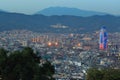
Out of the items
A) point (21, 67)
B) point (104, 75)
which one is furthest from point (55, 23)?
point (21, 67)

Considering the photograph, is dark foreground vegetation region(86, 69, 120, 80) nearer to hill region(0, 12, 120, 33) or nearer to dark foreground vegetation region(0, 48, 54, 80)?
dark foreground vegetation region(0, 48, 54, 80)

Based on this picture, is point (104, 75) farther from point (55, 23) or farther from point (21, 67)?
point (55, 23)

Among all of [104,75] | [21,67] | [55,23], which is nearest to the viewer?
[21,67]

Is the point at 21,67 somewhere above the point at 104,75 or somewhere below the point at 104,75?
above

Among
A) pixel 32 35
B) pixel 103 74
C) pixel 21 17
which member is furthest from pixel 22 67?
pixel 21 17

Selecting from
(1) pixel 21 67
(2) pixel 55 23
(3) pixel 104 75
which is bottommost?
(3) pixel 104 75

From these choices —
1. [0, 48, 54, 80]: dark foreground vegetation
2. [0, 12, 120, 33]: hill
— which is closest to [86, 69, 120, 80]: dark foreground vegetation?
[0, 48, 54, 80]: dark foreground vegetation

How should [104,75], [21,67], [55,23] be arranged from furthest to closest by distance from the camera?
1. [55,23]
2. [104,75]
3. [21,67]
